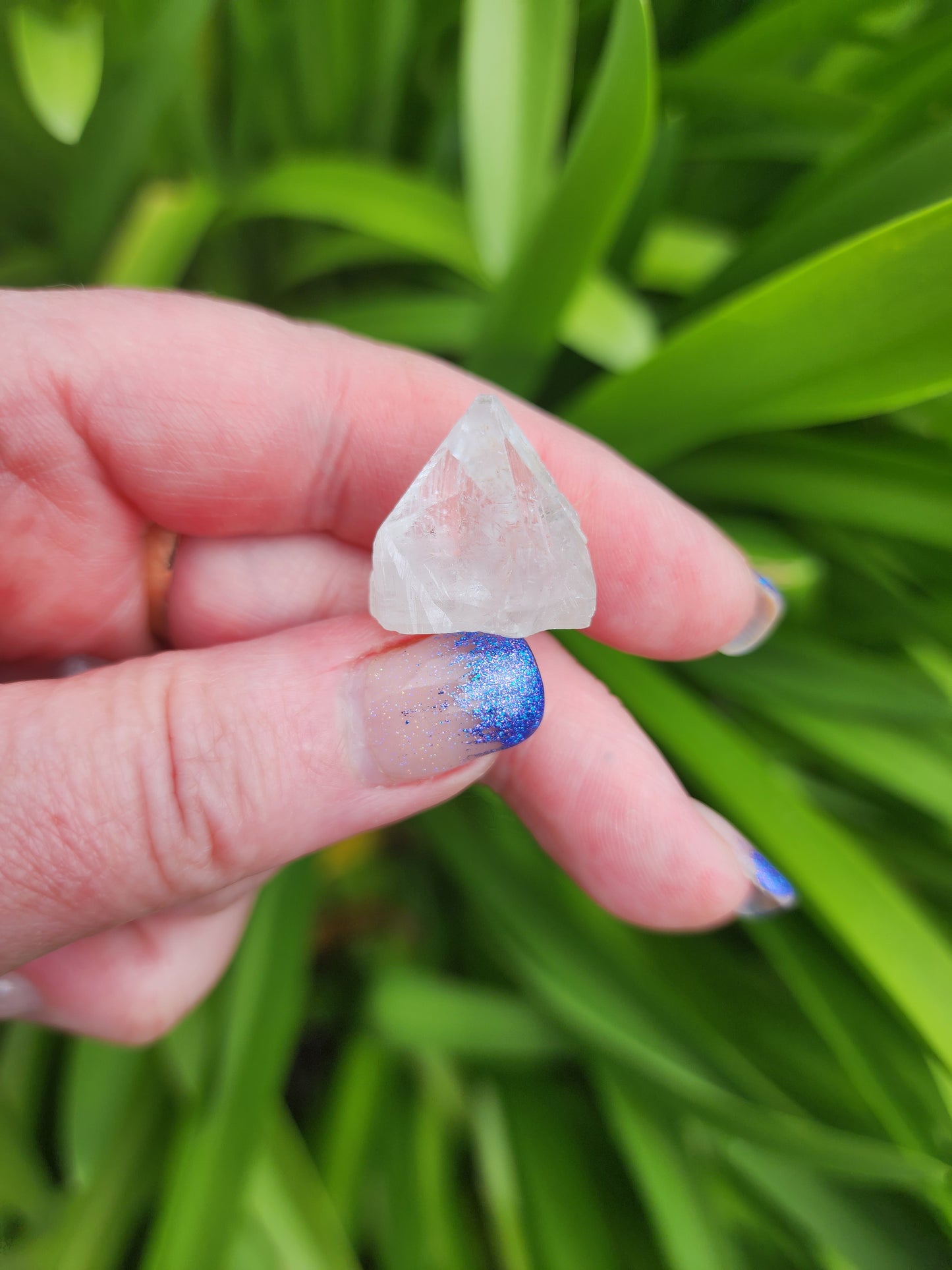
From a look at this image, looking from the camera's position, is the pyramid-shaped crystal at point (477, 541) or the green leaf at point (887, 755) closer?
the pyramid-shaped crystal at point (477, 541)

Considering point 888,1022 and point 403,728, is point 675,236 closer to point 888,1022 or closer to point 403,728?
point 403,728

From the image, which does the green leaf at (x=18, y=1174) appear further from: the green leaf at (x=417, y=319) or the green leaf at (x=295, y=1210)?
the green leaf at (x=417, y=319)

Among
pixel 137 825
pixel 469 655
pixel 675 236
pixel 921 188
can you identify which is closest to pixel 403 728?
pixel 469 655

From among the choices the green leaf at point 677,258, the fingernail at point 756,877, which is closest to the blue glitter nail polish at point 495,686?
the fingernail at point 756,877

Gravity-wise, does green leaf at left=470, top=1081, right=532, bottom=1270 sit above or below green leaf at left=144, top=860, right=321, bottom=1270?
below

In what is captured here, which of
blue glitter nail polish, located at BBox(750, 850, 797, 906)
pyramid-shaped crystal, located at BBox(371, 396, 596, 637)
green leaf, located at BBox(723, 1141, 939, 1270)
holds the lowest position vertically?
green leaf, located at BBox(723, 1141, 939, 1270)

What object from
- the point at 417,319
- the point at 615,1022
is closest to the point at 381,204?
the point at 417,319

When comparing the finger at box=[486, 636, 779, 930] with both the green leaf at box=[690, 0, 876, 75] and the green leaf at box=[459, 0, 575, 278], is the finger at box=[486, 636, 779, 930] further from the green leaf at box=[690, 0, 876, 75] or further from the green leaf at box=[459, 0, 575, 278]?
the green leaf at box=[690, 0, 876, 75]

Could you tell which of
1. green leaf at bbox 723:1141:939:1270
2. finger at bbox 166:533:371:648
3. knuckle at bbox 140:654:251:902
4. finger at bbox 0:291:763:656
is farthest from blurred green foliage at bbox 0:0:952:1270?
knuckle at bbox 140:654:251:902
